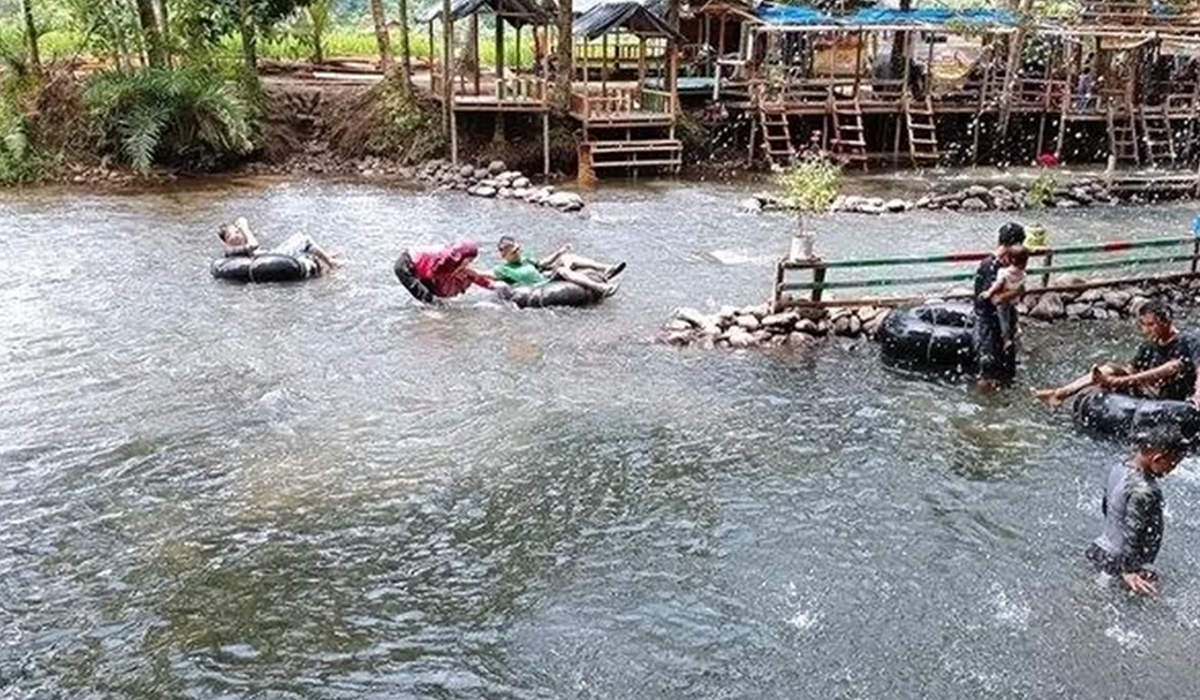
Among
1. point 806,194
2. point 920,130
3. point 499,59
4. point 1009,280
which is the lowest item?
point 1009,280

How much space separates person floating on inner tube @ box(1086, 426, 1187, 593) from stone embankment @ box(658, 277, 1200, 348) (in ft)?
19.2

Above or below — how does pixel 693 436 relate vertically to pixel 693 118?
below

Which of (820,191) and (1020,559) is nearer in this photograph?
(1020,559)

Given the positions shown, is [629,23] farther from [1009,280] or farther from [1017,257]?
[1009,280]

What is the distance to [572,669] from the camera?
299 inches

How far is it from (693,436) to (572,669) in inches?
160

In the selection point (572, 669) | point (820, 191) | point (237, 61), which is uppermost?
point (237, 61)

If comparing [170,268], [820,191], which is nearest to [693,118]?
[820,191]

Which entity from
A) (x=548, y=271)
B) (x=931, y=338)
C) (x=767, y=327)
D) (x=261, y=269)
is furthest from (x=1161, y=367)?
(x=261, y=269)

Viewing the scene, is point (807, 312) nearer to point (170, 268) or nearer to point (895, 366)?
point (895, 366)

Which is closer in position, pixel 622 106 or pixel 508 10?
pixel 508 10

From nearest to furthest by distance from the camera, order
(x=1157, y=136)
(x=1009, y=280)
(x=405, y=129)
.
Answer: (x=1009, y=280) < (x=405, y=129) < (x=1157, y=136)

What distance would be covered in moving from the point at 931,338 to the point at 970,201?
1064 cm

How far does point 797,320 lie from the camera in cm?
1418
